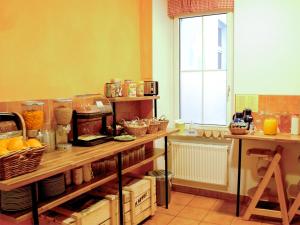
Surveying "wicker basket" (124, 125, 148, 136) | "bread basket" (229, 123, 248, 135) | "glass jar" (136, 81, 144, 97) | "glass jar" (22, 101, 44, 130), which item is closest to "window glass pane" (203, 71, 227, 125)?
"bread basket" (229, 123, 248, 135)

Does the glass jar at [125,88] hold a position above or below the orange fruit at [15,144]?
above

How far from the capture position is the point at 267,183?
287 centimetres

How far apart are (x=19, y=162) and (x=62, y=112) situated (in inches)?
28.7

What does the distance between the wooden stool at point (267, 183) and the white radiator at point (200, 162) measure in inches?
19.5

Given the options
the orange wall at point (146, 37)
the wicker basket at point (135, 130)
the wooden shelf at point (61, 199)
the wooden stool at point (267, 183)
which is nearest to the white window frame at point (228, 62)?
the orange wall at point (146, 37)

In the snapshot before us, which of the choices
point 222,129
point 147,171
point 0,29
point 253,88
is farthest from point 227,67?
point 0,29

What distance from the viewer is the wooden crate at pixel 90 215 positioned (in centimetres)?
205

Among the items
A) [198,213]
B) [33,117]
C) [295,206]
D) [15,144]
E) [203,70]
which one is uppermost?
[203,70]

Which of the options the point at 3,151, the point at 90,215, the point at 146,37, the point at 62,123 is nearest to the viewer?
the point at 3,151

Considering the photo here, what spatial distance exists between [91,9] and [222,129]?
6.34ft

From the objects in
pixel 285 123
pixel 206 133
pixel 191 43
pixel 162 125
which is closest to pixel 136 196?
pixel 162 125

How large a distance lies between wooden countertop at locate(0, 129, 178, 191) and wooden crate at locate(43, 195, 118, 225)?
42 centimetres

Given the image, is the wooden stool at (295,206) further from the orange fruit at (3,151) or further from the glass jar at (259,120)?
the orange fruit at (3,151)

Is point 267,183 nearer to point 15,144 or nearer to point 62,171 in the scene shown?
point 62,171
